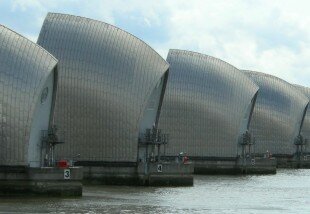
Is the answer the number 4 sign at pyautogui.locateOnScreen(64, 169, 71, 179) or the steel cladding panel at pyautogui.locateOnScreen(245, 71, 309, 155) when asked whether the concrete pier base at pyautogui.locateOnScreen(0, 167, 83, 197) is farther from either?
the steel cladding panel at pyautogui.locateOnScreen(245, 71, 309, 155)

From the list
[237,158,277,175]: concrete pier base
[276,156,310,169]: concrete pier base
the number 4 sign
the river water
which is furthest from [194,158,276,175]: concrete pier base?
the number 4 sign

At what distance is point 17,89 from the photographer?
192 feet

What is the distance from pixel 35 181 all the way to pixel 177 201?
8.58 meters

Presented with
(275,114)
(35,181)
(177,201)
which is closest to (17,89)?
(35,181)

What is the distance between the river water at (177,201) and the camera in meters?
50.4

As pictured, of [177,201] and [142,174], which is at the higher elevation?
[142,174]

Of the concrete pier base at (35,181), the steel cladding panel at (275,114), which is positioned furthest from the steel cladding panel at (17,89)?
the steel cladding panel at (275,114)

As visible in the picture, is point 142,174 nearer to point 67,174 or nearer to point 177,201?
point 177,201

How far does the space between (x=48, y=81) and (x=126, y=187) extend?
1151 centimetres

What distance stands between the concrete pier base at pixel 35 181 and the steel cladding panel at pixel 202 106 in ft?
135

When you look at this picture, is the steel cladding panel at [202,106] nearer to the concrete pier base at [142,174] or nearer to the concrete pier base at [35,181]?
the concrete pier base at [142,174]

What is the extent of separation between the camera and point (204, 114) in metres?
103

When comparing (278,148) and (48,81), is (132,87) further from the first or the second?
(278,148)

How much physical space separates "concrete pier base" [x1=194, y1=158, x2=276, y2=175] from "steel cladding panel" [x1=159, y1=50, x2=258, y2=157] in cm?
158
